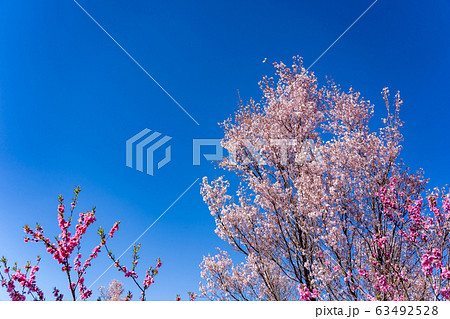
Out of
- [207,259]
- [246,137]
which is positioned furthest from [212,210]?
[207,259]

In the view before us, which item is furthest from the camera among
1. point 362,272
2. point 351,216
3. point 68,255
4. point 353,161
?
point 353,161

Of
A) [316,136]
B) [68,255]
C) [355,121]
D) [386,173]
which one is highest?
[355,121]

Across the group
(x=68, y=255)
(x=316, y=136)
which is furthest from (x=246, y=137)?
(x=68, y=255)

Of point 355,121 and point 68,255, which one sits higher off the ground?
point 355,121

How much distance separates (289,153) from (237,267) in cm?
669

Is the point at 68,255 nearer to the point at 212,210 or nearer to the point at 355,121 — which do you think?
the point at 212,210

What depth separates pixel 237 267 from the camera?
1312 centimetres

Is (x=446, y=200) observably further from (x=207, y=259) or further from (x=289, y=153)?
(x=207, y=259)

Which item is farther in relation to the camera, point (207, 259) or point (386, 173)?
point (207, 259)

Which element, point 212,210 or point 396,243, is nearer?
point 396,243
